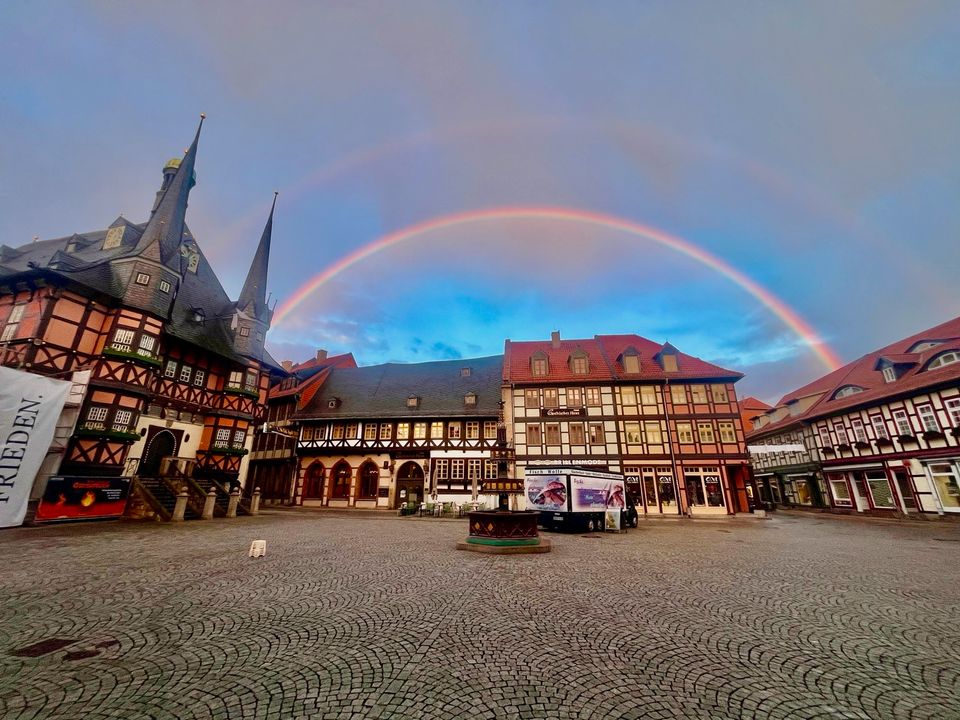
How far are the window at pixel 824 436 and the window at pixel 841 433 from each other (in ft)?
2.72

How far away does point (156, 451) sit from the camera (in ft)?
74.4

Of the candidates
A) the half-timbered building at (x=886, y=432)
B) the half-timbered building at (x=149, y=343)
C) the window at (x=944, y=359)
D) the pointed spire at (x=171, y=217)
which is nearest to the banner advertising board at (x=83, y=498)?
the half-timbered building at (x=149, y=343)

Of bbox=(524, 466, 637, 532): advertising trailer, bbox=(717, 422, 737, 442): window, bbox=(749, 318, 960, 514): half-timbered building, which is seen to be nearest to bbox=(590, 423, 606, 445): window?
bbox=(717, 422, 737, 442): window

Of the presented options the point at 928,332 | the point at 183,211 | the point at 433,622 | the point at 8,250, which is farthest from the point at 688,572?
the point at 8,250

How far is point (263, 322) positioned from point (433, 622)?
2986 cm

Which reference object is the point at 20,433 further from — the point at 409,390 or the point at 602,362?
the point at 602,362

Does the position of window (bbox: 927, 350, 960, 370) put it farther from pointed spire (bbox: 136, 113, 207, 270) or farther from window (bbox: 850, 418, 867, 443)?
pointed spire (bbox: 136, 113, 207, 270)

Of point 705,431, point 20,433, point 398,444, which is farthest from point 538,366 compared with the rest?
point 20,433

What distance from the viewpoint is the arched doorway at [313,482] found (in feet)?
107

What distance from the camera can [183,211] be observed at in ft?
87.7

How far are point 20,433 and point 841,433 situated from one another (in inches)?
1952

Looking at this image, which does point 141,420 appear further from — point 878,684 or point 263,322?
point 878,684

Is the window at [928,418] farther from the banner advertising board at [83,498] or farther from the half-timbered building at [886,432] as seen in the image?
the banner advertising board at [83,498]

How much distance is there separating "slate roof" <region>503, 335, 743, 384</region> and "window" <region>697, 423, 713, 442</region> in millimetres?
3530
